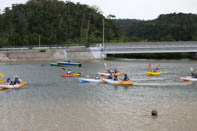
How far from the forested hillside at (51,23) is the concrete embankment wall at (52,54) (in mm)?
37254

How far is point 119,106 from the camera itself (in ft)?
86.8

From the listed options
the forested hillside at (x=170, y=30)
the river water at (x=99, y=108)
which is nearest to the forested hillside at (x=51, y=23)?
the forested hillside at (x=170, y=30)

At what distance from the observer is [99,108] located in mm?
25703

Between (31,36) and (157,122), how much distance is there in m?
117

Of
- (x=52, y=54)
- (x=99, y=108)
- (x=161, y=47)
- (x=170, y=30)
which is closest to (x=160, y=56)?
(x=161, y=47)

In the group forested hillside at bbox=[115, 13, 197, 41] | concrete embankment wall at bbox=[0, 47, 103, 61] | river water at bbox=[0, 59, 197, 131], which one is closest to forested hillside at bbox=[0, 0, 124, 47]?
forested hillside at bbox=[115, 13, 197, 41]

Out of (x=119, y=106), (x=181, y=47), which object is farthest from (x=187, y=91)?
(x=181, y=47)

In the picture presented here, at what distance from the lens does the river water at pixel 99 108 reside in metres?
20.8

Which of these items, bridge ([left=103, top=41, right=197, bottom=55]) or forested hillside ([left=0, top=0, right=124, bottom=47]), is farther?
forested hillside ([left=0, top=0, right=124, bottom=47])

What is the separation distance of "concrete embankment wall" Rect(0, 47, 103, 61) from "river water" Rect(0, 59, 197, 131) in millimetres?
52992

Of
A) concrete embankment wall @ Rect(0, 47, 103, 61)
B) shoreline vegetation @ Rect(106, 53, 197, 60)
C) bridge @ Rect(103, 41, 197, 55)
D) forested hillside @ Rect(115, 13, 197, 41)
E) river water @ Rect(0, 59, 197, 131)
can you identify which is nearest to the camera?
river water @ Rect(0, 59, 197, 131)

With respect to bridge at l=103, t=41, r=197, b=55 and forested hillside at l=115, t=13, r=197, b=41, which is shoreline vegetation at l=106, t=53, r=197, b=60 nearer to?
forested hillside at l=115, t=13, r=197, b=41

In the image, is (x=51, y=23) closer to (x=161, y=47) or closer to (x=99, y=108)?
(x=161, y=47)

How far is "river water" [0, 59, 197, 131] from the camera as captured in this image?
2080 cm
